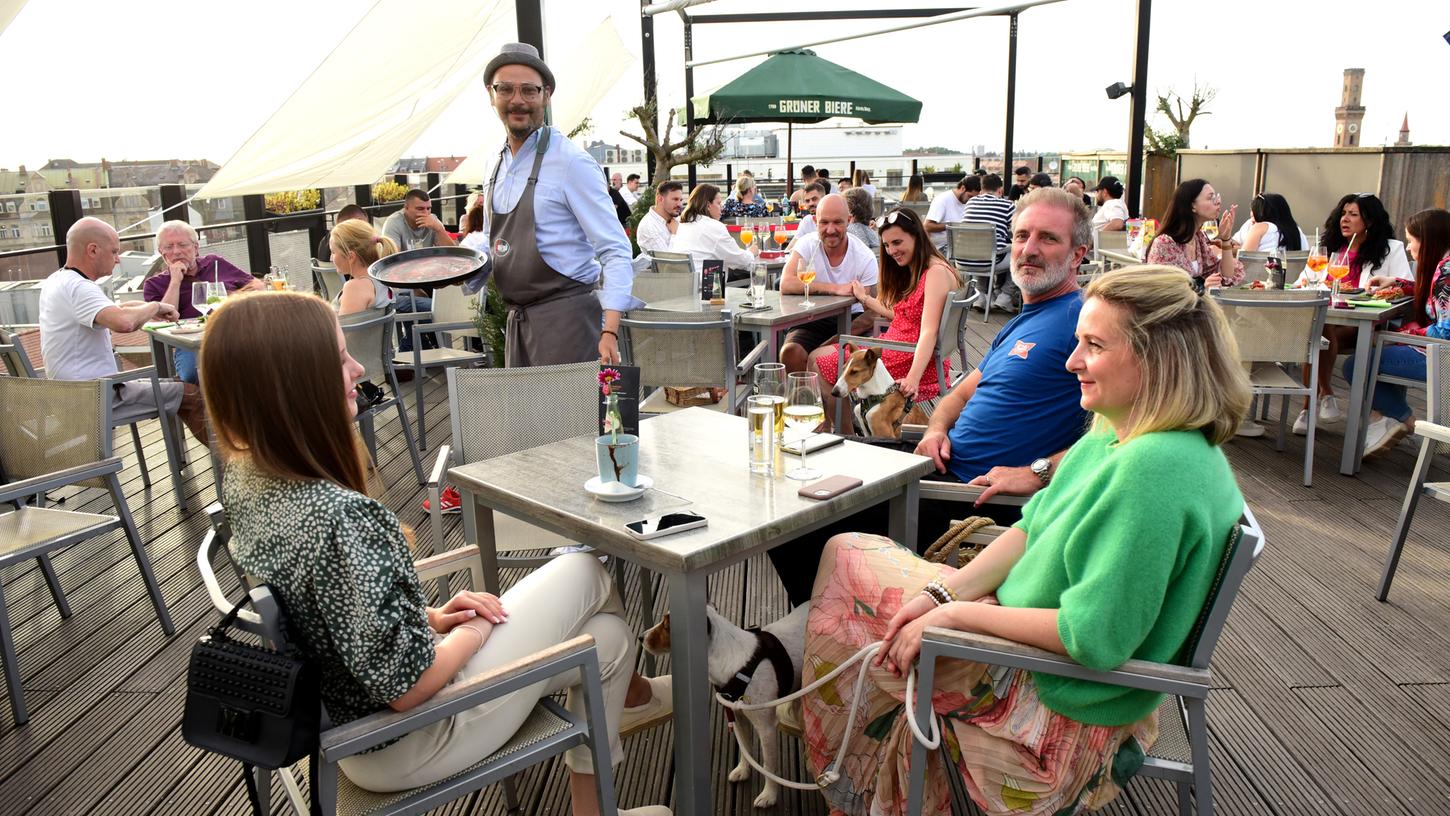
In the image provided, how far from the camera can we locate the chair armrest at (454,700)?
1.45 metres

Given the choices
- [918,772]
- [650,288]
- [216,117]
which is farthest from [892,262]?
[216,117]

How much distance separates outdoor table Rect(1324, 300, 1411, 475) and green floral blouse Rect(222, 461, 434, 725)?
14.6ft

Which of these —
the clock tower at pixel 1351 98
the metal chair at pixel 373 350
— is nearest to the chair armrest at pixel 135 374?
the metal chair at pixel 373 350

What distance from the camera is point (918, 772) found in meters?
1.69

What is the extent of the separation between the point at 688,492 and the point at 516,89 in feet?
6.07

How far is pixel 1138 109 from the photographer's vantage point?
10289mm

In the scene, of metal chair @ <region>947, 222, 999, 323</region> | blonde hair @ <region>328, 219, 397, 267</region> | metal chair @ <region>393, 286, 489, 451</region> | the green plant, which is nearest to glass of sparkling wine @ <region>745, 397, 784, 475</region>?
blonde hair @ <region>328, 219, 397, 267</region>

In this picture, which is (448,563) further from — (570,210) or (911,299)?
(911,299)

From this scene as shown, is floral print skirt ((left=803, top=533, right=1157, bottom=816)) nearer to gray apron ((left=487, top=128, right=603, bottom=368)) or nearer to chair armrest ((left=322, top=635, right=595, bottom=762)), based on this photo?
chair armrest ((left=322, top=635, right=595, bottom=762))

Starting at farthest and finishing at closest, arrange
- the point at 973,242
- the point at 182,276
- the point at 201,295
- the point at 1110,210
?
the point at 1110,210
the point at 973,242
the point at 182,276
the point at 201,295

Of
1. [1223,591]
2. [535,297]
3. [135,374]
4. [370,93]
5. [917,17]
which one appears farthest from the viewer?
[917,17]

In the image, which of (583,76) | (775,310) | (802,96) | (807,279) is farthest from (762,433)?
(583,76)

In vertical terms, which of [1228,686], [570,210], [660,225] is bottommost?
[1228,686]

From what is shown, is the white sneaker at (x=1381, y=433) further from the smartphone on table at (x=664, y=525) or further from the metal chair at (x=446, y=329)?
the metal chair at (x=446, y=329)
